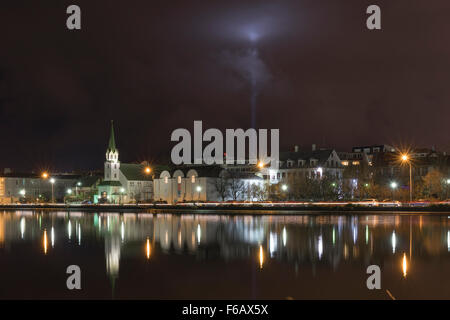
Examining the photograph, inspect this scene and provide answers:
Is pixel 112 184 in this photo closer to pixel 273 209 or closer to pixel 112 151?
pixel 112 151

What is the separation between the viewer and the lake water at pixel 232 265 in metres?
17.9

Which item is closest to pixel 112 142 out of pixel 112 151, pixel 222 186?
pixel 112 151

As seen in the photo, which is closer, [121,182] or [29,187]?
[121,182]

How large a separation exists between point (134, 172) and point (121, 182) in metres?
4.28

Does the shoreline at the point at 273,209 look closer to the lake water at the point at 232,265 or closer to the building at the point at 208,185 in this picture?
the building at the point at 208,185

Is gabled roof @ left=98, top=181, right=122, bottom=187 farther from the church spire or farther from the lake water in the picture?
the lake water

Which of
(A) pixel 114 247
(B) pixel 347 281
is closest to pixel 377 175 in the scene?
(A) pixel 114 247

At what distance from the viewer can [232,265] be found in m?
23.1

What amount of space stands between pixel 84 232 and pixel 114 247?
12284 mm

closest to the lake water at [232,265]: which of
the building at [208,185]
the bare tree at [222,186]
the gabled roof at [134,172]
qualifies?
the bare tree at [222,186]
